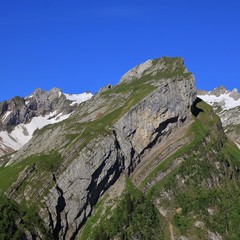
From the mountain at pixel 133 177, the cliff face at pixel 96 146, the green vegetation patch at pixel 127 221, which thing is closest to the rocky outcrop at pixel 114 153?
the cliff face at pixel 96 146

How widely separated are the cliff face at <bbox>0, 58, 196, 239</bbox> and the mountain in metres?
0.33

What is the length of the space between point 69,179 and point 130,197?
19491 millimetres

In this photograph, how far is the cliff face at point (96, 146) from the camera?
456ft

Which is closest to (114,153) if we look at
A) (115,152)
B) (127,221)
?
(115,152)

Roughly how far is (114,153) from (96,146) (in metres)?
6.36

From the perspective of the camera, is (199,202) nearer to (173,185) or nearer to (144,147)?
(173,185)

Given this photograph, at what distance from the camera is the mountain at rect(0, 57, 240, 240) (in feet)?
451

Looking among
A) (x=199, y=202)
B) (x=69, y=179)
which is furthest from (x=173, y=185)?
(x=69, y=179)

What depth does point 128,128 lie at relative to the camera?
163375 millimetres

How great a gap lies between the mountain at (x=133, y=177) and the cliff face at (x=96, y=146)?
1.09ft

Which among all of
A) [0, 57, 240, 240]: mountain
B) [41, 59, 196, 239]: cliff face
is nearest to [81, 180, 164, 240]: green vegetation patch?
[0, 57, 240, 240]: mountain

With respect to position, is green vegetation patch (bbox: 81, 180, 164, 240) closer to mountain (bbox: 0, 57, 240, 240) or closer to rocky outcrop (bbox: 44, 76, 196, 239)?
mountain (bbox: 0, 57, 240, 240)

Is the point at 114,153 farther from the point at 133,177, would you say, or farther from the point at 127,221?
the point at 127,221

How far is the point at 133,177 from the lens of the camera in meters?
158
